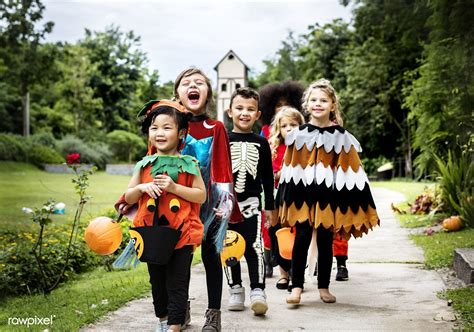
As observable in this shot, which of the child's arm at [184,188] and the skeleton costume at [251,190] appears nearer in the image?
the child's arm at [184,188]

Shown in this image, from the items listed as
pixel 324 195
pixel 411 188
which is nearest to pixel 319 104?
pixel 324 195

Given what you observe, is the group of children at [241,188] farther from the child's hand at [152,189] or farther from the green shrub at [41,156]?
the green shrub at [41,156]

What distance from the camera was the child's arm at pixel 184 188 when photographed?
3871mm

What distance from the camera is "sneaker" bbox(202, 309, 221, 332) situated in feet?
13.8

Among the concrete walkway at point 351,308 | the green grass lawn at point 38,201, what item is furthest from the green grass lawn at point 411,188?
the concrete walkway at point 351,308

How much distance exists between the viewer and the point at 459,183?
10.3 meters

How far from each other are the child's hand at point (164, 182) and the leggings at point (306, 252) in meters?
1.71

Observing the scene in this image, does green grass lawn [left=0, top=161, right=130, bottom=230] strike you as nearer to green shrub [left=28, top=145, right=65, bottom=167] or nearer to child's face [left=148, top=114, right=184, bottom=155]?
child's face [left=148, top=114, right=184, bottom=155]

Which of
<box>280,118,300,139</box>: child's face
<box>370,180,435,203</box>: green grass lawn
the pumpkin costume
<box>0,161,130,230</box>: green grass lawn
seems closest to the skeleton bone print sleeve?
<box>280,118,300,139</box>: child's face

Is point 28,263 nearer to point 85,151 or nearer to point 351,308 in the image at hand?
point 351,308

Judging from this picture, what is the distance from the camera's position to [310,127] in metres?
5.49

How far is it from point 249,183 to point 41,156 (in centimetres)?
2697

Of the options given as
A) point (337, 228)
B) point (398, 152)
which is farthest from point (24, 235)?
point (398, 152)

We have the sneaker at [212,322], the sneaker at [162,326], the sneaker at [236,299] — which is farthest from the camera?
the sneaker at [236,299]
